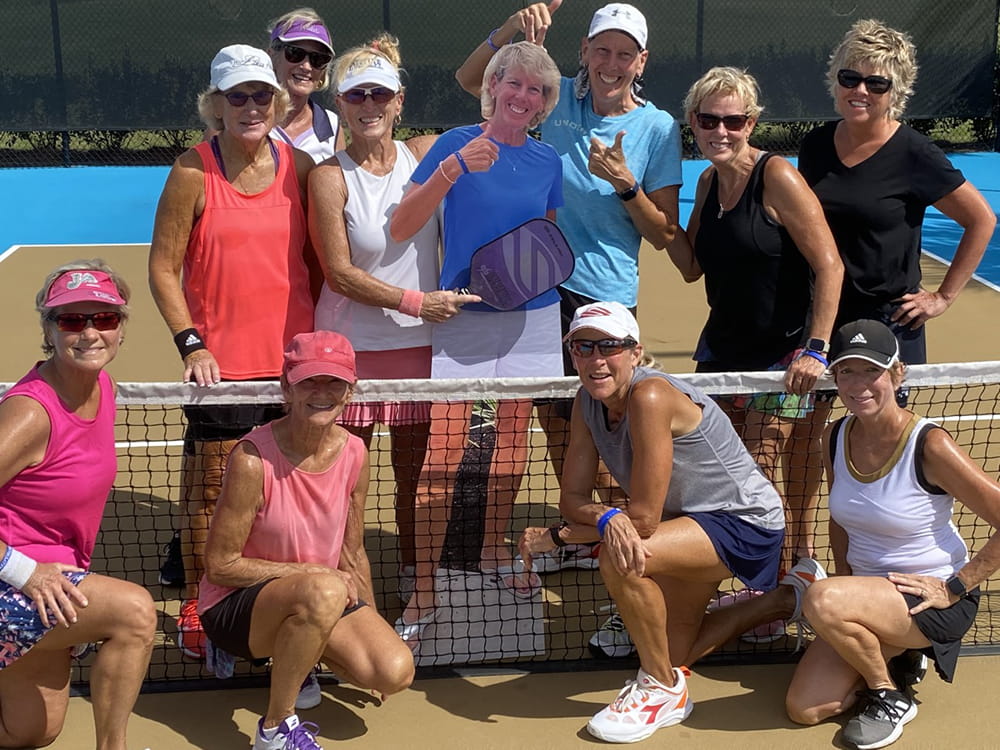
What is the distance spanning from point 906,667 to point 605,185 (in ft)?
6.82

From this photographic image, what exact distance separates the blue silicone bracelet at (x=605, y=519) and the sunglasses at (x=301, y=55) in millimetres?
2442

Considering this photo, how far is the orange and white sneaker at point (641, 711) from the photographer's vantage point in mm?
3959

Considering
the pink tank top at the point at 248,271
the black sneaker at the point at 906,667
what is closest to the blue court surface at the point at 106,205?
the black sneaker at the point at 906,667

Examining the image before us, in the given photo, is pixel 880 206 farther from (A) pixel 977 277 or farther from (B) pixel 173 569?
(A) pixel 977 277

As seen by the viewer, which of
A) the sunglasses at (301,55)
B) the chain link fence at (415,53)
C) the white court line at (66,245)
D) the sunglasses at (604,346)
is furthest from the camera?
the chain link fence at (415,53)

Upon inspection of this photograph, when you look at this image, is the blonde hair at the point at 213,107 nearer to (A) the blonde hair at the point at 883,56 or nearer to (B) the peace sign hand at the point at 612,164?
(B) the peace sign hand at the point at 612,164

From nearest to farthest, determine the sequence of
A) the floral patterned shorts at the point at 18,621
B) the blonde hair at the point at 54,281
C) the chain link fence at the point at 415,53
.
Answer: the floral patterned shorts at the point at 18,621
the blonde hair at the point at 54,281
the chain link fence at the point at 415,53

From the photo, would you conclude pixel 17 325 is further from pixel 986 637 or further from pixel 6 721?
pixel 986 637

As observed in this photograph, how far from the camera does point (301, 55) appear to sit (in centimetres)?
524

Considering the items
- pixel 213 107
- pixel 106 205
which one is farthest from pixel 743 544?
pixel 106 205

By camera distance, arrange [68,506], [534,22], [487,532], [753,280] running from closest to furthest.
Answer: [68,506] < [753,280] < [487,532] < [534,22]

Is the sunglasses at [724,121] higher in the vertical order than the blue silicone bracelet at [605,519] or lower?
higher

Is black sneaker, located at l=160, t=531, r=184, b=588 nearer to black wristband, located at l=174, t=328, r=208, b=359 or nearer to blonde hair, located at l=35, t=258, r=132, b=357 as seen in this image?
black wristband, located at l=174, t=328, r=208, b=359

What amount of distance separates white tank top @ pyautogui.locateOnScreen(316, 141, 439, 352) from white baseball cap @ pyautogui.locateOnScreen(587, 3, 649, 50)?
0.89 m
